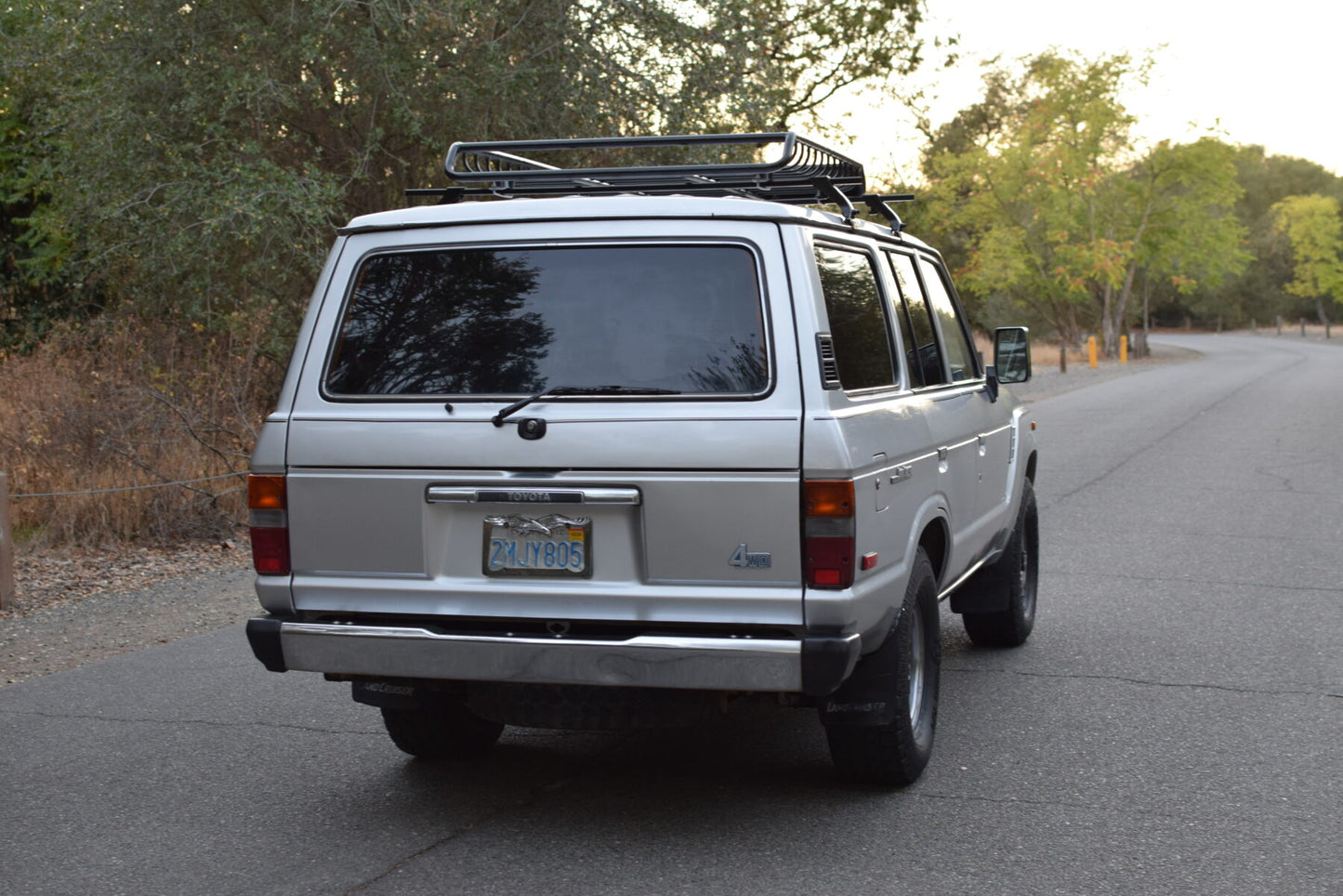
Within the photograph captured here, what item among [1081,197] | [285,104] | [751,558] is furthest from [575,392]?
[1081,197]

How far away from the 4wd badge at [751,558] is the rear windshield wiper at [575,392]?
51 centimetres

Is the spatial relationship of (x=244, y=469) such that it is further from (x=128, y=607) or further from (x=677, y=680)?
(x=677, y=680)

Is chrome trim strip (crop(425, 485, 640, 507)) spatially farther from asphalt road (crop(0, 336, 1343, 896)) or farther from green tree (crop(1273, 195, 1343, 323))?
green tree (crop(1273, 195, 1343, 323))

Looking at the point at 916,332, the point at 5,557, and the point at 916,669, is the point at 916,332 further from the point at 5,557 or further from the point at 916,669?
the point at 5,557

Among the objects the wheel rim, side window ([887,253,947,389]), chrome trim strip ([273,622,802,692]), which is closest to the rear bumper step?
chrome trim strip ([273,622,802,692])

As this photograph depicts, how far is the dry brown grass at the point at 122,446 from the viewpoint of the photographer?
1048 cm

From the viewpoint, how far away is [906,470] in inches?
181

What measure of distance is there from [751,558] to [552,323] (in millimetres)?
988

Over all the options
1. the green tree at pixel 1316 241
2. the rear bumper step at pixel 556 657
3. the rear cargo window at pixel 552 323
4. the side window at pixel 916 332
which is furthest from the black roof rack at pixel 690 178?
the green tree at pixel 1316 241

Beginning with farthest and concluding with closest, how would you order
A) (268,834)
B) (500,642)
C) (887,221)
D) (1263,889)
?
1. (887,221)
2. (268,834)
3. (500,642)
4. (1263,889)

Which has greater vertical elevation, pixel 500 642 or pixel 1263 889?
pixel 500 642

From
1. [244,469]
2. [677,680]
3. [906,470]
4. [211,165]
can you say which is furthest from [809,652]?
[211,165]

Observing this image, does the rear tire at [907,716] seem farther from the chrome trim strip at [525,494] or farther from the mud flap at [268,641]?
the mud flap at [268,641]

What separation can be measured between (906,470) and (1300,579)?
5.31 meters
